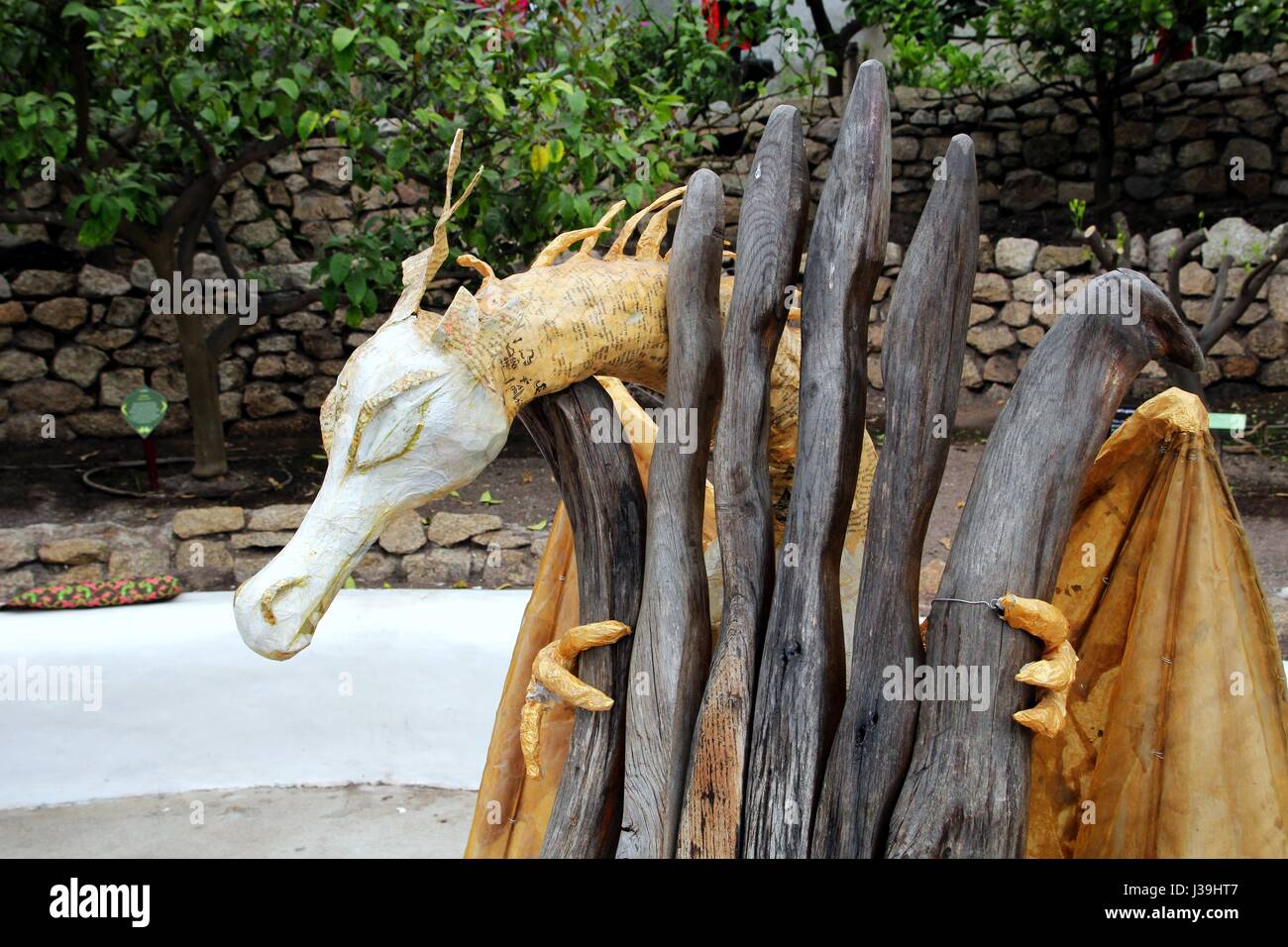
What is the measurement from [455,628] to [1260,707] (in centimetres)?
200

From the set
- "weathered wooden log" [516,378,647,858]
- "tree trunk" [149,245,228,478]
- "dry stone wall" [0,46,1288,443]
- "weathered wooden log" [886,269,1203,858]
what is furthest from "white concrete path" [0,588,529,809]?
"dry stone wall" [0,46,1288,443]

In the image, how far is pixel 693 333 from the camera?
60.9 inches

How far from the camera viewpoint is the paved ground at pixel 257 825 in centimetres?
283

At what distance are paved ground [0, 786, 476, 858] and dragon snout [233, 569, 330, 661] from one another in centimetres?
153

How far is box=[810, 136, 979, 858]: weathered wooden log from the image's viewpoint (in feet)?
4.75

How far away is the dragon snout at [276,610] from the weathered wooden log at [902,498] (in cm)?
67

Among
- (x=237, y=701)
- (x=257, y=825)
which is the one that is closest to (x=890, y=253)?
(x=237, y=701)

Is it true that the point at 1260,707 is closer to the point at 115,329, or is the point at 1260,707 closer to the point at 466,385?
the point at 466,385

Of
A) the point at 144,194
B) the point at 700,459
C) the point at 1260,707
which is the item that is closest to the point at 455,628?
the point at 700,459

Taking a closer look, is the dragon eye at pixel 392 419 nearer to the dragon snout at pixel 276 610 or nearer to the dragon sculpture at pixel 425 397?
the dragon sculpture at pixel 425 397

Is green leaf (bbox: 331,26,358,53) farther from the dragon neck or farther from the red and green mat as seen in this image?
the dragon neck

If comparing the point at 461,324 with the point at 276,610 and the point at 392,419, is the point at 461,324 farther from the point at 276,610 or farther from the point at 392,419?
the point at 276,610

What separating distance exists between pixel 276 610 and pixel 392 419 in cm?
27

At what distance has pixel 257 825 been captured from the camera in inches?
116
